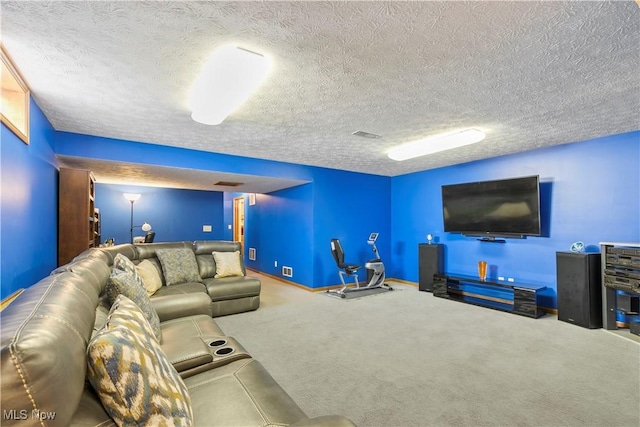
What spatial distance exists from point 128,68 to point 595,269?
17.2 ft

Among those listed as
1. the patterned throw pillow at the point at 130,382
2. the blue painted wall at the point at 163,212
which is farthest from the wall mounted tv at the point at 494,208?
the blue painted wall at the point at 163,212

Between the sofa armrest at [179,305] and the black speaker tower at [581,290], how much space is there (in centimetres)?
429

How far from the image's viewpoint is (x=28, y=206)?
2.41m

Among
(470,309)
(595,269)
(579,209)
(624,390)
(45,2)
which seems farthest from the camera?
(470,309)

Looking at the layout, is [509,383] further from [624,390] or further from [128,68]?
[128,68]

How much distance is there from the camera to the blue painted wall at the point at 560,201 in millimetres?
3691

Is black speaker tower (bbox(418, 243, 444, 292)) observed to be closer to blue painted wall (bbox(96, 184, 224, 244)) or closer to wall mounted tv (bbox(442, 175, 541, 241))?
wall mounted tv (bbox(442, 175, 541, 241))

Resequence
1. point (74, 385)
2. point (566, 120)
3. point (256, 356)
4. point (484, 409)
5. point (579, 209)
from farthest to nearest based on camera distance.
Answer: point (579, 209)
point (566, 120)
point (256, 356)
point (484, 409)
point (74, 385)

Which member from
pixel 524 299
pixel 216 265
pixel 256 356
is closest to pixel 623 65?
pixel 524 299

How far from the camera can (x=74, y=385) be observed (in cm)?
77

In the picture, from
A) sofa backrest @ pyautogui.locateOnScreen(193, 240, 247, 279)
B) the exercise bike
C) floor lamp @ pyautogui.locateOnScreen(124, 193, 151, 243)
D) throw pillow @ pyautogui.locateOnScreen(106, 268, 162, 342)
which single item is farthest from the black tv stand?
floor lamp @ pyautogui.locateOnScreen(124, 193, 151, 243)

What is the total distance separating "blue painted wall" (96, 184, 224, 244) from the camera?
6.55 m

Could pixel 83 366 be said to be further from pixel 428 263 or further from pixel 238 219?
pixel 238 219

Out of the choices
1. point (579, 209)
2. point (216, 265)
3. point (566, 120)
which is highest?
point (566, 120)
